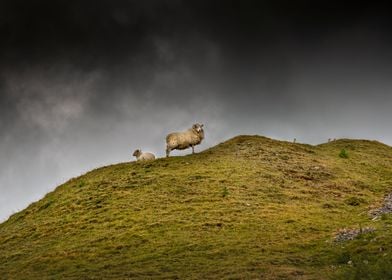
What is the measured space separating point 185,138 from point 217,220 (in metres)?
15.7

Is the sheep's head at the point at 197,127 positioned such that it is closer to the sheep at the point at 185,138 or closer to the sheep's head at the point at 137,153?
the sheep at the point at 185,138

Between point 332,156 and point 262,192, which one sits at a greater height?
point 332,156

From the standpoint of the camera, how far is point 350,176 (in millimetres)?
48344

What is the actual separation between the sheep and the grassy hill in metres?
1.14

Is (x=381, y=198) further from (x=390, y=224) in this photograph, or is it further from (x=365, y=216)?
(x=390, y=224)

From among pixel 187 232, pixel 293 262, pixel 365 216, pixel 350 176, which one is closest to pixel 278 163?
pixel 350 176

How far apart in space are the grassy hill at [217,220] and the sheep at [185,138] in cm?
114

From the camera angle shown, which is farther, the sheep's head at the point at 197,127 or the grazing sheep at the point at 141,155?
the grazing sheep at the point at 141,155

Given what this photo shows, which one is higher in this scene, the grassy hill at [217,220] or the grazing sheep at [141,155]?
the grazing sheep at [141,155]

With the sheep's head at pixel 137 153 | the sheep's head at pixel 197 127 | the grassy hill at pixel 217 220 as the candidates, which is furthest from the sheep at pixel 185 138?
the sheep's head at pixel 137 153

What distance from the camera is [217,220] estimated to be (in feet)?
117

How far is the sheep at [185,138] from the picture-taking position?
164ft

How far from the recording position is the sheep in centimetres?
5000

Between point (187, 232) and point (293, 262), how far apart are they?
8286 mm
